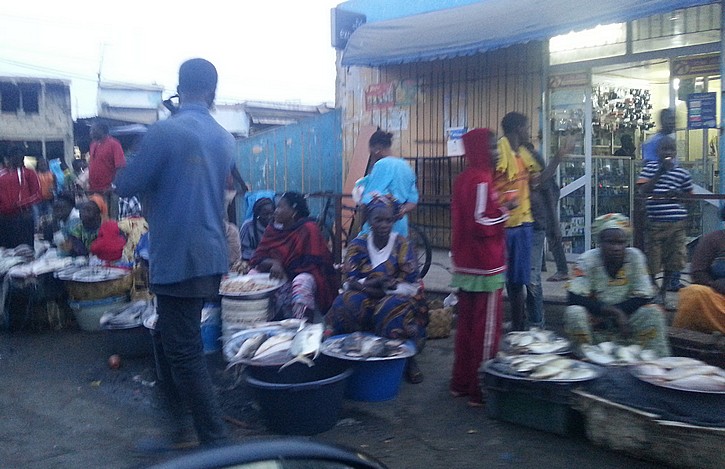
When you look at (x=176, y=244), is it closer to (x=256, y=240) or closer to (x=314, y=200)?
(x=256, y=240)

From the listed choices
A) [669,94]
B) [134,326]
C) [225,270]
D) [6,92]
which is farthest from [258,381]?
[6,92]

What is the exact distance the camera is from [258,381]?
436cm

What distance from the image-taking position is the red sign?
10688 mm

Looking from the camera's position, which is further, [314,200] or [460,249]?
[314,200]

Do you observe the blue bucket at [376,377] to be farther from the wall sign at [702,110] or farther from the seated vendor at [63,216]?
the wall sign at [702,110]

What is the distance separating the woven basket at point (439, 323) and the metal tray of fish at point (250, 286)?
4.70ft

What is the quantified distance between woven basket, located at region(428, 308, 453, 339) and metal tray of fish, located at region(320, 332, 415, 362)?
153 centimetres

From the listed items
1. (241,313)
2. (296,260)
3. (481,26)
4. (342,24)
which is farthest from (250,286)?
(342,24)

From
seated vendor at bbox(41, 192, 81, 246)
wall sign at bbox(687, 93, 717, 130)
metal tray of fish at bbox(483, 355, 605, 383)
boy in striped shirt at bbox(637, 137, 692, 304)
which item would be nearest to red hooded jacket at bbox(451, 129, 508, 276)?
metal tray of fish at bbox(483, 355, 605, 383)

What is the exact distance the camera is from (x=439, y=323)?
6.48 meters

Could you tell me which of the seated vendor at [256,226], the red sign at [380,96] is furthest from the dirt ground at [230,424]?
the red sign at [380,96]

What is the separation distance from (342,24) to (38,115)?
859 inches

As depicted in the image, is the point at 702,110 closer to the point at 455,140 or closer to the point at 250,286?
the point at 455,140

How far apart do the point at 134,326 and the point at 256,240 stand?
183 cm
